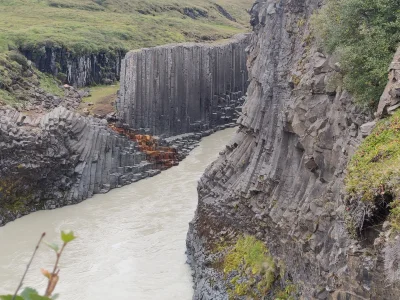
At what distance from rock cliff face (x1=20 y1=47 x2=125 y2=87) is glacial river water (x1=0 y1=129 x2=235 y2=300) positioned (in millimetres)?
14145

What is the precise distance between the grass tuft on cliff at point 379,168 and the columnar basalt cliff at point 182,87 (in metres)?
23.1

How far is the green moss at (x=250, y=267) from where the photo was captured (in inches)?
484

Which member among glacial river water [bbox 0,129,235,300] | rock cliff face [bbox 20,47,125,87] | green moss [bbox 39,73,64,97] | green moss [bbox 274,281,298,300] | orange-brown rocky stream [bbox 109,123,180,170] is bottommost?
glacial river water [bbox 0,129,235,300]

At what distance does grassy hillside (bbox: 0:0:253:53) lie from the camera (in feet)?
127

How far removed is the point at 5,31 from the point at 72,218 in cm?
2267

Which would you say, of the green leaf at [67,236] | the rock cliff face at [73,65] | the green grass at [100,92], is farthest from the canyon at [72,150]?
the green leaf at [67,236]

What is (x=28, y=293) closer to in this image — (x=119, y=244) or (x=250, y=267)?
(x=250, y=267)

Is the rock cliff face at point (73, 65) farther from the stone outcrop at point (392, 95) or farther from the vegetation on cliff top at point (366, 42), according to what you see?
the stone outcrop at point (392, 95)

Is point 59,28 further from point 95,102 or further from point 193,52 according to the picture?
point 193,52

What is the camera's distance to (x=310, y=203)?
1101 cm

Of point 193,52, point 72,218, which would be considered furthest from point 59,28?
point 72,218

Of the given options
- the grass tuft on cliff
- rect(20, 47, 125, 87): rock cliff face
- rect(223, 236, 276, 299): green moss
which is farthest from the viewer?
rect(20, 47, 125, 87): rock cliff face

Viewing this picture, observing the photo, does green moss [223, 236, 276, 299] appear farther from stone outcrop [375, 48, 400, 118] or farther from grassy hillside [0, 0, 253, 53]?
grassy hillside [0, 0, 253, 53]

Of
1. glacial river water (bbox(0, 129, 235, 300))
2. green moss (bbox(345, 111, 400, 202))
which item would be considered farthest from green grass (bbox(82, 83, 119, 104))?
green moss (bbox(345, 111, 400, 202))
